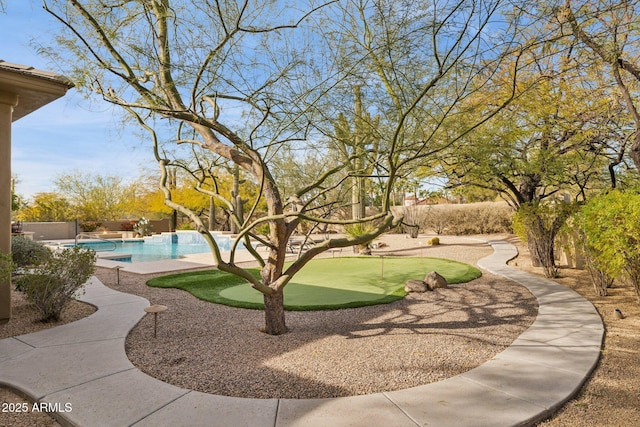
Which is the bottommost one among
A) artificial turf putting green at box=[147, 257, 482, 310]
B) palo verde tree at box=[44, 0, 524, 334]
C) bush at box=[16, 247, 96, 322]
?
artificial turf putting green at box=[147, 257, 482, 310]

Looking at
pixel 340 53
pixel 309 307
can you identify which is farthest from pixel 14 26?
pixel 309 307

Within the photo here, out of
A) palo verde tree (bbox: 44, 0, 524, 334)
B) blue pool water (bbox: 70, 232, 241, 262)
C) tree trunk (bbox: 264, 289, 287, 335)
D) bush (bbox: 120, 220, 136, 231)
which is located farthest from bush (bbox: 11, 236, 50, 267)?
bush (bbox: 120, 220, 136, 231)

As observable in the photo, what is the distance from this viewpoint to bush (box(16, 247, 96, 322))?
4871 mm

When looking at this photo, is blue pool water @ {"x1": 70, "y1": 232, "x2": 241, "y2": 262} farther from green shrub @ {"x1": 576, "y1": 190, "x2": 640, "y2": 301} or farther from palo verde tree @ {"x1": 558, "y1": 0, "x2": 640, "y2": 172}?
palo verde tree @ {"x1": 558, "y1": 0, "x2": 640, "y2": 172}

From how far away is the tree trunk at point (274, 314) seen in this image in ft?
14.4

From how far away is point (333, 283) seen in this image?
7.88 meters

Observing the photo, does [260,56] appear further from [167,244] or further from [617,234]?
[167,244]

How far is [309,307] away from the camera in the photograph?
579 centimetres

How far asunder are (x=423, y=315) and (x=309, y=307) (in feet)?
5.75

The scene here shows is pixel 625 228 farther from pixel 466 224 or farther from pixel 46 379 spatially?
pixel 466 224

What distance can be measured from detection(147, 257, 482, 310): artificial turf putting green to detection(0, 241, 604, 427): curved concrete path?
103 inches

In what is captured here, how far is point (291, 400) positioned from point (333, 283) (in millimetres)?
5190

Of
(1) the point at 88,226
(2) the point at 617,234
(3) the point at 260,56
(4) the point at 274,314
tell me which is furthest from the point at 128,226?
(2) the point at 617,234

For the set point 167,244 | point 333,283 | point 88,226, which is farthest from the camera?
point 88,226
